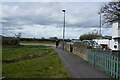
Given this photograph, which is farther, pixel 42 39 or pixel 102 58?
pixel 42 39

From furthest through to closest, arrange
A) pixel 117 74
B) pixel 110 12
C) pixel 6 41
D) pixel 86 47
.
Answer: pixel 6 41
pixel 110 12
pixel 86 47
pixel 117 74

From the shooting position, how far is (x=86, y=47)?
11688mm

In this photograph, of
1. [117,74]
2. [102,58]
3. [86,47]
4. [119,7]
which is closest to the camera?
[117,74]

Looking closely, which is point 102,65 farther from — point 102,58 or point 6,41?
point 6,41

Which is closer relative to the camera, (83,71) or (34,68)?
(83,71)

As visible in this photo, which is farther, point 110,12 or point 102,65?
point 110,12

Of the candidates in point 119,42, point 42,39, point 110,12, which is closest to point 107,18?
point 110,12

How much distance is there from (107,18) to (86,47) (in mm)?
16367

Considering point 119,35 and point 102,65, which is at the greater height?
point 119,35

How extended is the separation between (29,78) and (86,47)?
6.51 metres

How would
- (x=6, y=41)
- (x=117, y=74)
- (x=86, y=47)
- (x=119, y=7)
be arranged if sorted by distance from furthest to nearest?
(x=6, y=41) → (x=119, y=7) → (x=86, y=47) → (x=117, y=74)

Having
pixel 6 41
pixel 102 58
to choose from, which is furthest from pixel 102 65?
pixel 6 41

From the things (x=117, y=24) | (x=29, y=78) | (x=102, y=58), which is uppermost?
(x=117, y=24)

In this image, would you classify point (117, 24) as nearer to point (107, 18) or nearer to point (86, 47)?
point (107, 18)
